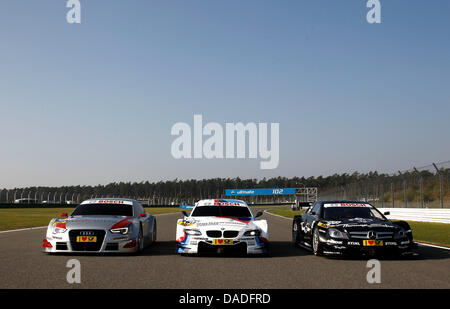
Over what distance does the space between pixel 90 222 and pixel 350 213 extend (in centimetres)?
586

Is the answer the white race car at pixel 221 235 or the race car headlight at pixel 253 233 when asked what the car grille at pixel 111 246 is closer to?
the white race car at pixel 221 235

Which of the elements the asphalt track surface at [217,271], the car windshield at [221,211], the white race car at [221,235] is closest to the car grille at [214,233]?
the white race car at [221,235]

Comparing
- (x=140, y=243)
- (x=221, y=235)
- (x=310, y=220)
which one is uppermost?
(x=310, y=220)

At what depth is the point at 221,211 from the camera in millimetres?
12969

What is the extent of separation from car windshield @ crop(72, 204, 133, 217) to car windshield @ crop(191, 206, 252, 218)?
1.58 meters

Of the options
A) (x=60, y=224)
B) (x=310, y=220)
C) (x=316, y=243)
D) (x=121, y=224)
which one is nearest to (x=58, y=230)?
(x=60, y=224)

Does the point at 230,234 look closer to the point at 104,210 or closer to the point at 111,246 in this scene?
the point at 111,246

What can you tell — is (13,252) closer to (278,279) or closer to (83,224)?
(83,224)

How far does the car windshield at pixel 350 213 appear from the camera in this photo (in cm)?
1245

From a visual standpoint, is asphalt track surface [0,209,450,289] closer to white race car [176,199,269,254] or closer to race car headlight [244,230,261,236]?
white race car [176,199,269,254]

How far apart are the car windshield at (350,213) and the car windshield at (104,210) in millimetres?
4616

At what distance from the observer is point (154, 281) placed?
307 inches

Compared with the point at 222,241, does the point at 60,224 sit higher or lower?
higher
